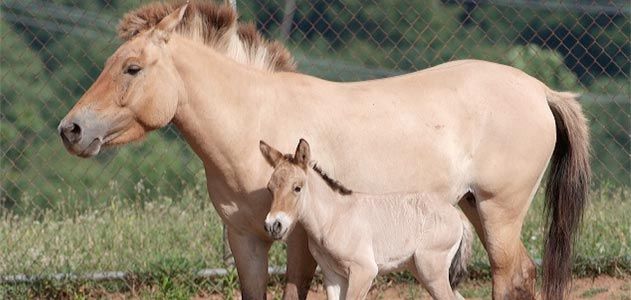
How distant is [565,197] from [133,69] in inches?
110

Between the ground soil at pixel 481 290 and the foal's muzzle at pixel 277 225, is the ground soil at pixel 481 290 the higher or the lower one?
the lower one

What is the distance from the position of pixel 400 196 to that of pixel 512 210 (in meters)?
0.82

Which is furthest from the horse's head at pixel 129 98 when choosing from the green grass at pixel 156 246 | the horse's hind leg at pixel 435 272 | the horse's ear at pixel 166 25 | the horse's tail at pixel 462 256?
the green grass at pixel 156 246

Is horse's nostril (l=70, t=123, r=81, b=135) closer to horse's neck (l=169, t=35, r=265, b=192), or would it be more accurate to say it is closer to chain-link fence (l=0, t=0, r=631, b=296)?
horse's neck (l=169, t=35, r=265, b=192)

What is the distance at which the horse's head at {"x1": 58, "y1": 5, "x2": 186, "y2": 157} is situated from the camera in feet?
20.7

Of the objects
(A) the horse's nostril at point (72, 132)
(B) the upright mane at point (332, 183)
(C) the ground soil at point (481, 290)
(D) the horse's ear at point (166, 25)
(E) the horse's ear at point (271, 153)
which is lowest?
(C) the ground soil at point (481, 290)

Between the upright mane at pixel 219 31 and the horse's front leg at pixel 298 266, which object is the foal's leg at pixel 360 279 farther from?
the upright mane at pixel 219 31

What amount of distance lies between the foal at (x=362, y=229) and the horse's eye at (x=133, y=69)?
0.68 meters

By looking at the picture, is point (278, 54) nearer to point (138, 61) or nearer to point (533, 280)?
point (138, 61)

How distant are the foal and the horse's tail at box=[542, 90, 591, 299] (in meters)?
1.12

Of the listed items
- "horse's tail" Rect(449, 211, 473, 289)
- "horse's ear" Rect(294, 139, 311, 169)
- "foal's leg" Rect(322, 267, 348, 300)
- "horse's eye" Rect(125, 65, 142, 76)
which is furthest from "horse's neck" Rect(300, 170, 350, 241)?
"horse's eye" Rect(125, 65, 142, 76)

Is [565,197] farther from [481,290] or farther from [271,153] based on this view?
[271,153]

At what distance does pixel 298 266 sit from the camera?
691 centimetres

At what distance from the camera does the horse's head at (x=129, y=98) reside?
249 inches
